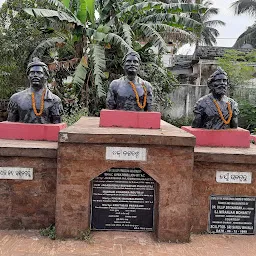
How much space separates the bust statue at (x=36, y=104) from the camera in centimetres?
551

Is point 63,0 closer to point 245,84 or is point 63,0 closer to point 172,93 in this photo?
point 172,93

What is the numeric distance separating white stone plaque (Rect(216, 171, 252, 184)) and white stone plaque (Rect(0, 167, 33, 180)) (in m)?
2.57

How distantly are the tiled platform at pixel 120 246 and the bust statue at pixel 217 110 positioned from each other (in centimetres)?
172

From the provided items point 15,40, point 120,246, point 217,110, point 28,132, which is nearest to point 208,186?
point 217,110

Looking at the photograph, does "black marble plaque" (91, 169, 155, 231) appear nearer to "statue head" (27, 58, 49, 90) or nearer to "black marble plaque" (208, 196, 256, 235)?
"black marble plaque" (208, 196, 256, 235)

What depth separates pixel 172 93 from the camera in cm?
1529

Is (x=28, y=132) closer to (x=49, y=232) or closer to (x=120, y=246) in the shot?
(x=49, y=232)

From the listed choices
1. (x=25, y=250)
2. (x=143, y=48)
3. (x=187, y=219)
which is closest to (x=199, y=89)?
(x=143, y=48)

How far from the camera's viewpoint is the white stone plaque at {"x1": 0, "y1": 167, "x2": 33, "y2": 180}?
472 centimetres

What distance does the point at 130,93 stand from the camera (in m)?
5.89

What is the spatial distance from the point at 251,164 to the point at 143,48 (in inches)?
347

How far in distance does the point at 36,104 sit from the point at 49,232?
199cm

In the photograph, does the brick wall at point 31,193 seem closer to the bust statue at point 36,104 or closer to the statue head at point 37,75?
the bust statue at point 36,104

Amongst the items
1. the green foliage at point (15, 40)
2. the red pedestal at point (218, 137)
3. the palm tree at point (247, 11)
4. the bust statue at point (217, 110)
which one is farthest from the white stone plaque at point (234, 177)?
the palm tree at point (247, 11)
